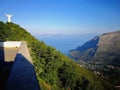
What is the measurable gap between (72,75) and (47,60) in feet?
21.2

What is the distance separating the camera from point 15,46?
2167cm

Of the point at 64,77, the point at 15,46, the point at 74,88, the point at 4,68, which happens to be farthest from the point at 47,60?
the point at 4,68

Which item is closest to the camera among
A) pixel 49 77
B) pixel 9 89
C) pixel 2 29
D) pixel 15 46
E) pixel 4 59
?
pixel 9 89

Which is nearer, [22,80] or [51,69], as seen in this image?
[22,80]

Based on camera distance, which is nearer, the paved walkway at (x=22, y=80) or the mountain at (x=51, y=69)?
the paved walkway at (x=22, y=80)

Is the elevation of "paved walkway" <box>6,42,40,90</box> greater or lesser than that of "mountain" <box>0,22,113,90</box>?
greater

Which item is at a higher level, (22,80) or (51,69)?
(22,80)

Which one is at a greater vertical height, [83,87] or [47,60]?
[47,60]

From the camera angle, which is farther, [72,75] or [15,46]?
[72,75]

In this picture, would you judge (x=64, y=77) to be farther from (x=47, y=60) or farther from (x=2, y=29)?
(x=2, y=29)

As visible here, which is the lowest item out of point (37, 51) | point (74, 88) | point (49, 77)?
point (74, 88)

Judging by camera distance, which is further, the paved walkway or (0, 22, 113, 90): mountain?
(0, 22, 113, 90): mountain

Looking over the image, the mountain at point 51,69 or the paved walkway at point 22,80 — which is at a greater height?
the paved walkway at point 22,80

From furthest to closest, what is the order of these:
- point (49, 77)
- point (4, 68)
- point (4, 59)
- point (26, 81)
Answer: point (49, 77) → point (4, 59) → point (4, 68) → point (26, 81)
